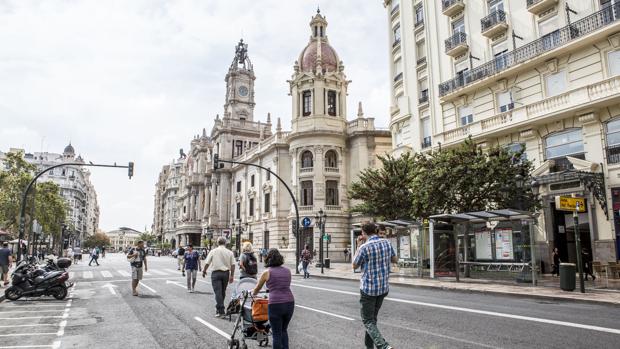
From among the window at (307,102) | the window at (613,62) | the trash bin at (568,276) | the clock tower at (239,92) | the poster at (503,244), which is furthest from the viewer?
the clock tower at (239,92)

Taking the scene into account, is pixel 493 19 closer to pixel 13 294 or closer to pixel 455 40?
pixel 455 40

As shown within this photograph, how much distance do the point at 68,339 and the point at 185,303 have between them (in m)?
4.37

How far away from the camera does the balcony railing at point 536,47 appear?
18.1m

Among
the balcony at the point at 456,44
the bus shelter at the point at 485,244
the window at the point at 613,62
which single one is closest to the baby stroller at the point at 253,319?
the bus shelter at the point at 485,244

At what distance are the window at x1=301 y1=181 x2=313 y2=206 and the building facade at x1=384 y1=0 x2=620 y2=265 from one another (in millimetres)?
14619

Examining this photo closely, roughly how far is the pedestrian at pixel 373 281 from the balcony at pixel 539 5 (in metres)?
19.7

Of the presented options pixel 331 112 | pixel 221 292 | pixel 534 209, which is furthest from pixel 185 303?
pixel 331 112

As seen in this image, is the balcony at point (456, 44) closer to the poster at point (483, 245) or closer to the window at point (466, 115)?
the window at point (466, 115)

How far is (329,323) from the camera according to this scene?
8.66m

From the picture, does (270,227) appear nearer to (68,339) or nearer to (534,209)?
(534,209)

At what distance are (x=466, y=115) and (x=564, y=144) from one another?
20.0 ft

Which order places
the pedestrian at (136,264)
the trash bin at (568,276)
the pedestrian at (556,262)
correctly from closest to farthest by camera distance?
the trash bin at (568,276) → the pedestrian at (136,264) → the pedestrian at (556,262)

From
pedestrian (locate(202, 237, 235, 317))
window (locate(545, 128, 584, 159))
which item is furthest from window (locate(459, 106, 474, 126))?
pedestrian (locate(202, 237, 235, 317))

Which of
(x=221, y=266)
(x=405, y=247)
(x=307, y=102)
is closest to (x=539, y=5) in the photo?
(x=405, y=247)
